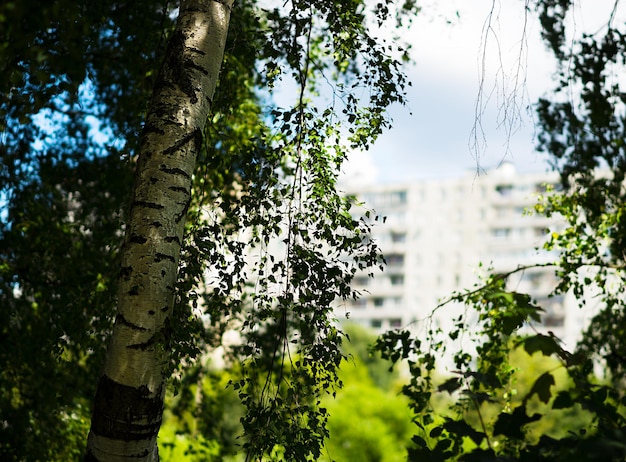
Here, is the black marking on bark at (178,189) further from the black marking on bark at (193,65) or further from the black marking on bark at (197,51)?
the black marking on bark at (197,51)

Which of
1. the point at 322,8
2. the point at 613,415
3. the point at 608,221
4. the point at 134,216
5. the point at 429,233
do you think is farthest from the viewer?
the point at 429,233

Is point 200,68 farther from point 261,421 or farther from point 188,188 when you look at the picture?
point 261,421

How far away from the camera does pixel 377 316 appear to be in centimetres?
7025

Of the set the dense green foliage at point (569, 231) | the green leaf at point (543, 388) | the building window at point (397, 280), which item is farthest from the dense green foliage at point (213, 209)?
the building window at point (397, 280)

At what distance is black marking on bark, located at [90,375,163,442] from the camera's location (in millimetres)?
2812

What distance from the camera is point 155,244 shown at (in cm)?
296

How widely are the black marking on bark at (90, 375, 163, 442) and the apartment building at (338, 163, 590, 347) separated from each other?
59327mm

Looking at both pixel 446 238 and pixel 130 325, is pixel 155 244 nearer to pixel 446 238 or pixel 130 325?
pixel 130 325

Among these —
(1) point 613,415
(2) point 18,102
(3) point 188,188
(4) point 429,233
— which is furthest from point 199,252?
(4) point 429,233

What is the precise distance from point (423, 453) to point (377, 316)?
68751 millimetres

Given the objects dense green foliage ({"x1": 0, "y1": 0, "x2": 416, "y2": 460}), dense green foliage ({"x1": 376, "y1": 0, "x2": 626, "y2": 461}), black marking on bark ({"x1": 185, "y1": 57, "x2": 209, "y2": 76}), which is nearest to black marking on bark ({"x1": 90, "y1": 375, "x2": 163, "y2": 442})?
dense green foliage ({"x1": 0, "y1": 0, "x2": 416, "y2": 460})

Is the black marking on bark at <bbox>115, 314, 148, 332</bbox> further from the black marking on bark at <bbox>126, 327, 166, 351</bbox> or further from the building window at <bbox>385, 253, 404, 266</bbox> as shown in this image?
the building window at <bbox>385, 253, 404, 266</bbox>

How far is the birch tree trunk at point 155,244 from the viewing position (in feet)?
9.33

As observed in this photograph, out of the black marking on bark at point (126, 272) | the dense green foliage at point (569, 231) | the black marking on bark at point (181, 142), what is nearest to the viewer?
the black marking on bark at point (126, 272)
